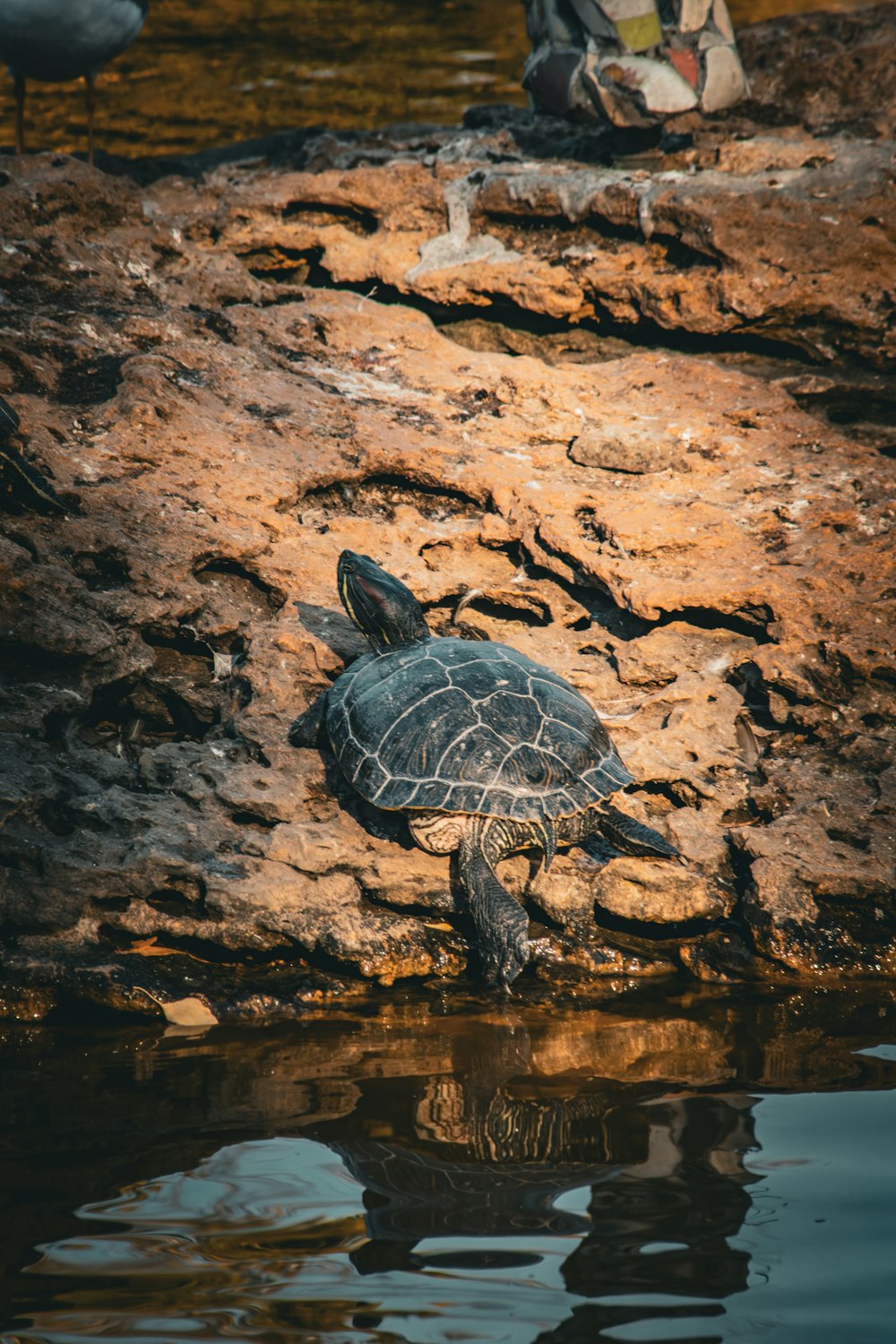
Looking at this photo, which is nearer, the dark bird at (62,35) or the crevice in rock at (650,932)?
the crevice in rock at (650,932)

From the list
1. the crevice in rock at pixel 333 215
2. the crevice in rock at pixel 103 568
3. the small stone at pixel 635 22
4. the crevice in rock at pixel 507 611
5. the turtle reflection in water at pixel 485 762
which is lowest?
the turtle reflection in water at pixel 485 762

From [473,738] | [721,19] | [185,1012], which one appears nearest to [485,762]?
[473,738]

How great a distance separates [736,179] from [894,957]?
16.5 feet

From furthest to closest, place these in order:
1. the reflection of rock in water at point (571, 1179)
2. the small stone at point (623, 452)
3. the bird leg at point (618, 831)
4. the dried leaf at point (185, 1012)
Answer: the small stone at point (623, 452) < the bird leg at point (618, 831) < the dried leaf at point (185, 1012) < the reflection of rock in water at point (571, 1179)

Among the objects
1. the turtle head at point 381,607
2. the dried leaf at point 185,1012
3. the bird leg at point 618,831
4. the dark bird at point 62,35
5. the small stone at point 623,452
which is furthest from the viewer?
the dark bird at point 62,35

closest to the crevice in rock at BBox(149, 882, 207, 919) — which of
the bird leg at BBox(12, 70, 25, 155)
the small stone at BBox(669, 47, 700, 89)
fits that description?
the bird leg at BBox(12, 70, 25, 155)

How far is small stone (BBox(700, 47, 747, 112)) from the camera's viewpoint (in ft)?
21.9

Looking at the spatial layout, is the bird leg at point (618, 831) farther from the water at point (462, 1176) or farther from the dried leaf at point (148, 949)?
the dried leaf at point (148, 949)

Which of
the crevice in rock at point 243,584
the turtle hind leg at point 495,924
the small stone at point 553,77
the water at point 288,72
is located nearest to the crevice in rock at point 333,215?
the small stone at point 553,77

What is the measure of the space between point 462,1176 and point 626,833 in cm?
146

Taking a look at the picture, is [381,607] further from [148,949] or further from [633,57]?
[633,57]

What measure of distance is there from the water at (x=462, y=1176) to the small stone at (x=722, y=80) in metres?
6.02

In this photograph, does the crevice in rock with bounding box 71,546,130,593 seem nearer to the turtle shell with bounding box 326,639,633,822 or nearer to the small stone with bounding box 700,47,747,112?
the turtle shell with bounding box 326,639,633,822

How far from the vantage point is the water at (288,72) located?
1189 centimetres
